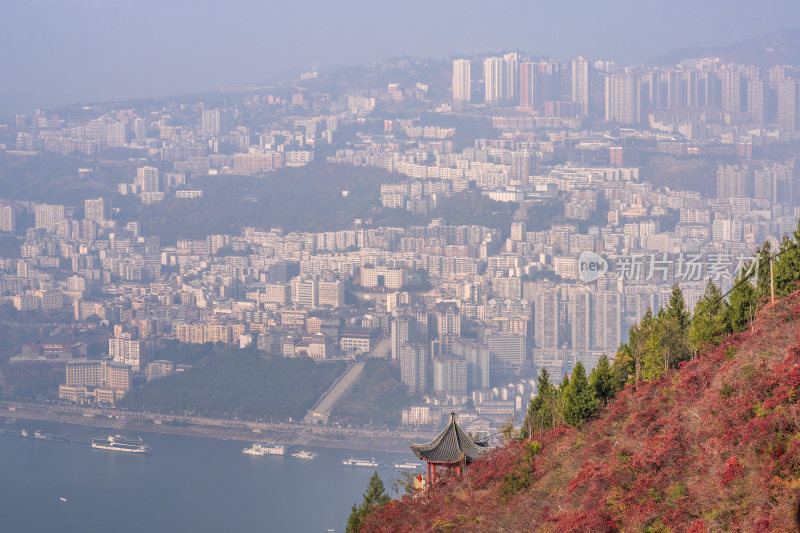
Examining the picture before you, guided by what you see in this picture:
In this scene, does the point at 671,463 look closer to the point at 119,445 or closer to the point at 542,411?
the point at 542,411

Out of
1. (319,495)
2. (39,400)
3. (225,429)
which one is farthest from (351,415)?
(39,400)

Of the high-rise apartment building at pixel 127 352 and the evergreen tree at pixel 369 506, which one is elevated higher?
the evergreen tree at pixel 369 506

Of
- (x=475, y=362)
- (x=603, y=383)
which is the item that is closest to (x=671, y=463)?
(x=603, y=383)

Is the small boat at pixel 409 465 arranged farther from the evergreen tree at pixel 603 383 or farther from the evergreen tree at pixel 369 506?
the evergreen tree at pixel 603 383

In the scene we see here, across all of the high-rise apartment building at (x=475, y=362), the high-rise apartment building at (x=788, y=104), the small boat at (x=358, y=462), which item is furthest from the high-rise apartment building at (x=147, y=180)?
the small boat at (x=358, y=462)

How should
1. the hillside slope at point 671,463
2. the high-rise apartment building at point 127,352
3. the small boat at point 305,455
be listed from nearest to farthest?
1. the hillside slope at point 671,463
2. the small boat at point 305,455
3. the high-rise apartment building at point 127,352

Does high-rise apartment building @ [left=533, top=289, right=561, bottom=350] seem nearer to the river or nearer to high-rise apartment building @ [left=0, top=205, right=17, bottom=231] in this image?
the river
